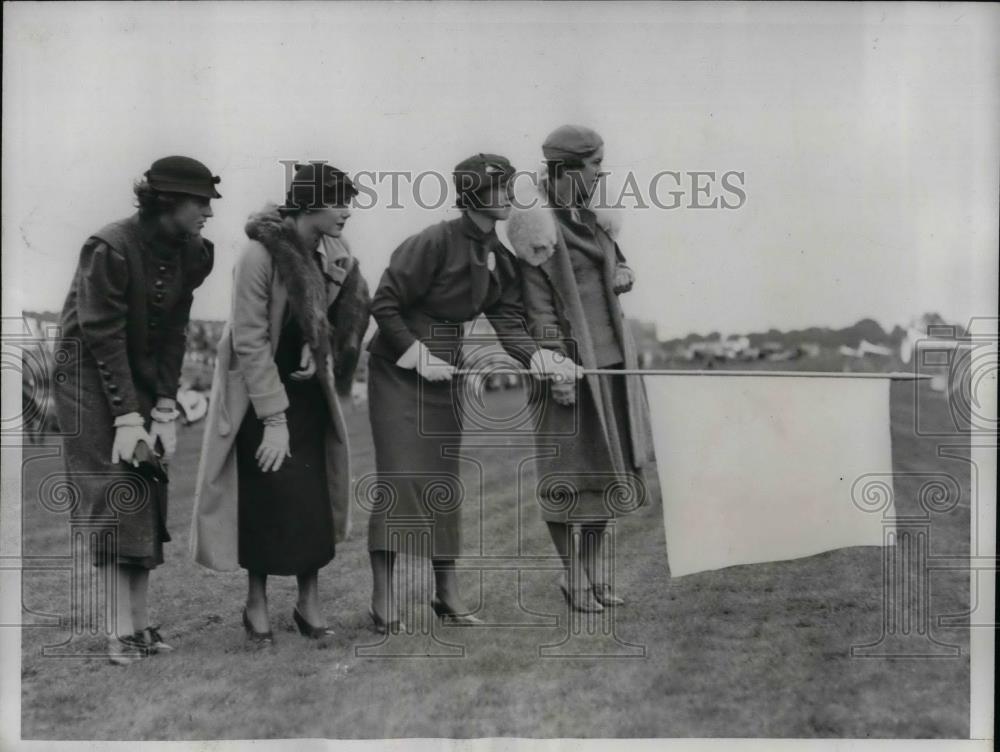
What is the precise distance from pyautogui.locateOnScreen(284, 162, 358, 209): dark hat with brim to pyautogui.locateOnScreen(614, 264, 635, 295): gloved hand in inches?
49.7

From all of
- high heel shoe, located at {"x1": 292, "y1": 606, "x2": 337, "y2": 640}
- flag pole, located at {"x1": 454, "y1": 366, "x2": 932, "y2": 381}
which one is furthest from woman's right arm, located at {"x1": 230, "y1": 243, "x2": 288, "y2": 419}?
flag pole, located at {"x1": 454, "y1": 366, "x2": 932, "y2": 381}

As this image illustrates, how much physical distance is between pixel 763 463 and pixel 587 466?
2.73 feet

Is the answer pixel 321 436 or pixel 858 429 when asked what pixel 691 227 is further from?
pixel 321 436

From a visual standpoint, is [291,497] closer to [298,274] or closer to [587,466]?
[298,274]

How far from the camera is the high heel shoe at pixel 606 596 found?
5430 millimetres

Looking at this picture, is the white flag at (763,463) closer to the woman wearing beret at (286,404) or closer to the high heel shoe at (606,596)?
the high heel shoe at (606,596)

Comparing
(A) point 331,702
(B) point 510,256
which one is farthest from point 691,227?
(A) point 331,702

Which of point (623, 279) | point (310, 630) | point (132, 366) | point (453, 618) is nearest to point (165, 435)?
point (132, 366)

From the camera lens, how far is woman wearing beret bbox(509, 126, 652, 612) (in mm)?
5375

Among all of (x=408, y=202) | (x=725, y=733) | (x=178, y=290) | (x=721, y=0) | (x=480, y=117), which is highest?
(x=721, y=0)

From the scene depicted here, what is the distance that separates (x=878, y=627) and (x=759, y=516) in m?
0.77

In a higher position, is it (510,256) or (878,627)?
(510,256)

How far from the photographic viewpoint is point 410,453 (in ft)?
17.4

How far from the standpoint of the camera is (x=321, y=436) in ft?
17.3
